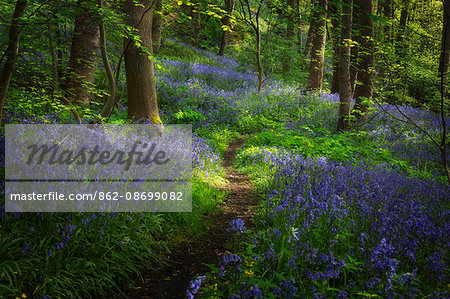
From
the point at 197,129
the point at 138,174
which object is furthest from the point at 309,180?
the point at 197,129

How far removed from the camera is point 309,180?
482 centimetres

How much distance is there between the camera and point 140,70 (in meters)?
6.12

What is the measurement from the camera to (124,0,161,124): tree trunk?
596 centimetres

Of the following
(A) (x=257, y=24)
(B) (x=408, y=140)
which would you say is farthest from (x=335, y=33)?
(B) (x=408, y=140)

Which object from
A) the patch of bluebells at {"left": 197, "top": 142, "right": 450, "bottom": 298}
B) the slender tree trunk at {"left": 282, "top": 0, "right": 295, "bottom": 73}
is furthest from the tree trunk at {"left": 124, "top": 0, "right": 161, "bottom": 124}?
the slender tree trunk at {"left": 282, "top": 0, "right": 295, "bottom": 73}

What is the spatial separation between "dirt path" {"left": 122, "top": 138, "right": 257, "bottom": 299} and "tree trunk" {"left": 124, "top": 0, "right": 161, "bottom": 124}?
2367mm

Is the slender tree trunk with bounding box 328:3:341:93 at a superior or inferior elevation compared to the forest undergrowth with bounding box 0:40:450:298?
superior

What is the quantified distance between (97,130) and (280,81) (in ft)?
49.8

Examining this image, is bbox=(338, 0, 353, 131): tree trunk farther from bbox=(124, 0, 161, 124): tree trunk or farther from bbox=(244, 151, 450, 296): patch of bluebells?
bbox=(124, 0, 161, 124): tree trunk

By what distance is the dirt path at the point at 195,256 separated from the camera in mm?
3014

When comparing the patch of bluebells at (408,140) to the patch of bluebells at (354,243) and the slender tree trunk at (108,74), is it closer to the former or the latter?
the patch of bluebells at (354,243)

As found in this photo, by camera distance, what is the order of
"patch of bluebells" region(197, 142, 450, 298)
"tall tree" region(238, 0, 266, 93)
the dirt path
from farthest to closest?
"tall tree" region(238, 0, 266, 93) < the dirt path < "patch of bluebells" region(197, 142, 450, 298)

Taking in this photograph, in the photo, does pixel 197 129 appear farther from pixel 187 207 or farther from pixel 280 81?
pixel 280 81

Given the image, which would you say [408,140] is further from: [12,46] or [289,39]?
[289,39]
